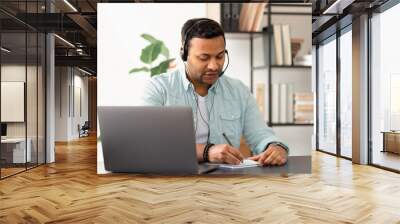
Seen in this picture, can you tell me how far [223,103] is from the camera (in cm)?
412

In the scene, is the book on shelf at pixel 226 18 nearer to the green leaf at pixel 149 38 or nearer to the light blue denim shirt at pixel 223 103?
the light blue denim shirt at pixel 223 103

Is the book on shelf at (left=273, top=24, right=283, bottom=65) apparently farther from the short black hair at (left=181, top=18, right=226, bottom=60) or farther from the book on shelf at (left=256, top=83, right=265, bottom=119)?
the short black hair at (left=181, top=18, right=226, bottom=60)

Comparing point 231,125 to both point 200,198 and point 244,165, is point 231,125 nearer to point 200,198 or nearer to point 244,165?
point 244,165

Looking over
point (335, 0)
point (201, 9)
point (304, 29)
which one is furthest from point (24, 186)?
point (335, 0)

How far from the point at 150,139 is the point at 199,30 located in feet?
3.80

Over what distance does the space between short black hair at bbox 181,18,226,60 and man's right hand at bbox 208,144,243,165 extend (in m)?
0.96

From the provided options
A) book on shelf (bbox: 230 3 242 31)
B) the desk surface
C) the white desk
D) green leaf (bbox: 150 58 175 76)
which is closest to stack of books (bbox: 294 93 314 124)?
the desk surface

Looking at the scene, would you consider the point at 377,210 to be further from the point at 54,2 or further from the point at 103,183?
the point at 54,2

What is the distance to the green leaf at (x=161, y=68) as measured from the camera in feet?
14.2

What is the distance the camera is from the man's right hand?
3.89m

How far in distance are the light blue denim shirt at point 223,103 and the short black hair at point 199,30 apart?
30 centimetres

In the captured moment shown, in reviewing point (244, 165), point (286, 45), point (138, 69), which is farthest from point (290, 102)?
point (138, 69)

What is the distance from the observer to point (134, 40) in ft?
14.4

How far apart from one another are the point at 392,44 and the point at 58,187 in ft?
18.1
